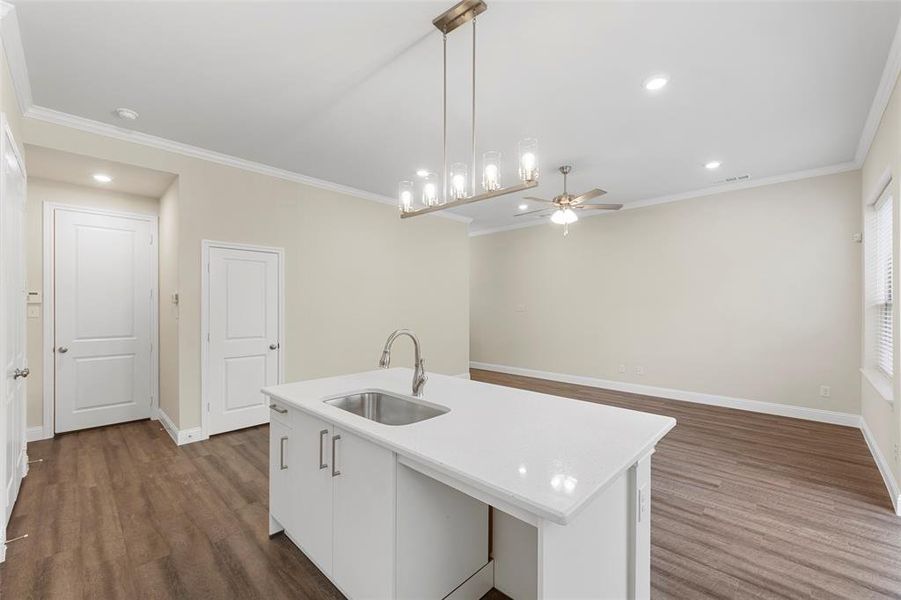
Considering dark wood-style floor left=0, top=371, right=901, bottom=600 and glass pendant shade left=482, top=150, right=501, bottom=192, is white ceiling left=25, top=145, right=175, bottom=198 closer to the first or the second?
dark wood-style floor left=0, top=371, right=901, bottom=600

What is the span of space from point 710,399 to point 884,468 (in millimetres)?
2168

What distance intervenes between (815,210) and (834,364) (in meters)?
1.73

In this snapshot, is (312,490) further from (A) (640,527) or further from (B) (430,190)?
(B) (430,190)

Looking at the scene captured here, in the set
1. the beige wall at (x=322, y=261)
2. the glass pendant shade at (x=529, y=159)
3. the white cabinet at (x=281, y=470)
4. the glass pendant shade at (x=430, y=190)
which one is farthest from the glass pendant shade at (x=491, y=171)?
the beige wall at (x=322, y=261)

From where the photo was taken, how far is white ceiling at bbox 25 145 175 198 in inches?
129

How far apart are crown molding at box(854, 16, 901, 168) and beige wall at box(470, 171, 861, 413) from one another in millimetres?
831

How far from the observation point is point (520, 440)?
4.86 ft

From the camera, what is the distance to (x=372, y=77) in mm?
2629

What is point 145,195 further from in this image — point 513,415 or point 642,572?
point 642,572

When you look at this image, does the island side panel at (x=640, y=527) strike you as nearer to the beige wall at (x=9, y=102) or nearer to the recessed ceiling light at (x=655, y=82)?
the recessed ceiling light at (x=655, y=82)

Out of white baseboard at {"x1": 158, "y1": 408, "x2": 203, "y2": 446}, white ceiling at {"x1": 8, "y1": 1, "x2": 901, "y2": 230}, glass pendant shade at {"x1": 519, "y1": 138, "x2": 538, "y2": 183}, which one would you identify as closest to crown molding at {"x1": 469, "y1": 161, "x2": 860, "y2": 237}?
white ceiling at {"x1": 8, "y1": 1, "x2": 901, "y2": 230}

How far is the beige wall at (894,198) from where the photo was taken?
2.62 meters

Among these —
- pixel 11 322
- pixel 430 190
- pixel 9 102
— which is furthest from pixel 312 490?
pixel 9 102

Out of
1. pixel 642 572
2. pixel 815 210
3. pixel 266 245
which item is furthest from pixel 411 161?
pixel 815 210
